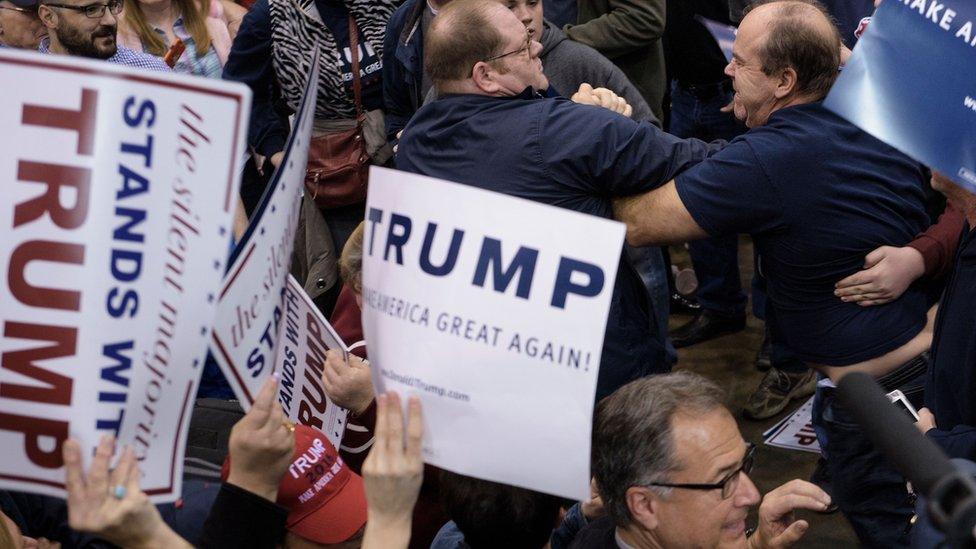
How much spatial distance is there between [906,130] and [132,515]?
161 cm

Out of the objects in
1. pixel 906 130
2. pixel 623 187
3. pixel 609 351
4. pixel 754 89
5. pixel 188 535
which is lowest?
pixel 188 535

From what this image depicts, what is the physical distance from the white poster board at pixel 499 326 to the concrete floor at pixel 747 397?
239cm

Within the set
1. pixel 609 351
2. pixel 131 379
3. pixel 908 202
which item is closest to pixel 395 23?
pixel 609 351

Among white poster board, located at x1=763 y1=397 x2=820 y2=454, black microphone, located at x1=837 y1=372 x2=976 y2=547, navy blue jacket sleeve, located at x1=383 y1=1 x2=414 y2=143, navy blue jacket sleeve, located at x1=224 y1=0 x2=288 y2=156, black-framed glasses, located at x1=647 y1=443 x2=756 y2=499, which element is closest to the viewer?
black microphone, located at x1=837 y1=372 x2=976 y2=547

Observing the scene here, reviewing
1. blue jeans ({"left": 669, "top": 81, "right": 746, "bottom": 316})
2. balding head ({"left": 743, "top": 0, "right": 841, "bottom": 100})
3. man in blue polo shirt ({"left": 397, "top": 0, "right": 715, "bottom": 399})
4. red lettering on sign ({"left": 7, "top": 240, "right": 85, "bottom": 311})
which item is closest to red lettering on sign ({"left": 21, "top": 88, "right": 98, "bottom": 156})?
red lettering on sign ({"left": 7, "top": 240, "right": 85, "bottom": 311})

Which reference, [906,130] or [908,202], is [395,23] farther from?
[906,130]

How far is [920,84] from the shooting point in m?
2.39

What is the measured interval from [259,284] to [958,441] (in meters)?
1.46

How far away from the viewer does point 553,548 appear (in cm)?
294

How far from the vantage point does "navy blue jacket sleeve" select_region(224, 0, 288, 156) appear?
461 centimetres

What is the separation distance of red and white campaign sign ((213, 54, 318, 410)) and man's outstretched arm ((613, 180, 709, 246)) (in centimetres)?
105

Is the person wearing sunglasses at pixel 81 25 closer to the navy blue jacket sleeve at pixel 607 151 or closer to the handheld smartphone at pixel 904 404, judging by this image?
the navy blue jacket sleeve at pixel 607 151

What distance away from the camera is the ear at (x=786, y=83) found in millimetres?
3086

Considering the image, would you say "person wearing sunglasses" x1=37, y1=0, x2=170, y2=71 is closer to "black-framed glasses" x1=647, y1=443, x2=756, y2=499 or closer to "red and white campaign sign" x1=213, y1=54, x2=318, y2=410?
"red and white campaign sign" x1=213, y1=54, x2=318, y2=410
